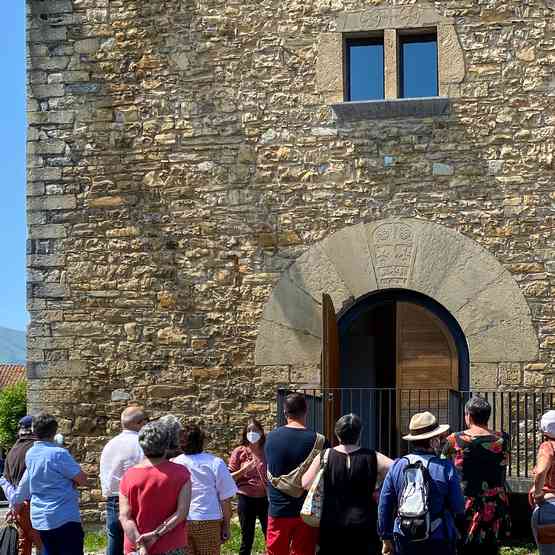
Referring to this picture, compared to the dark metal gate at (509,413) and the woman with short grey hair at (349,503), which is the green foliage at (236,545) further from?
the woman with short grey hair at (349,503)

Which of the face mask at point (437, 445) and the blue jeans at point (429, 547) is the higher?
the face mask at point (437, 445)

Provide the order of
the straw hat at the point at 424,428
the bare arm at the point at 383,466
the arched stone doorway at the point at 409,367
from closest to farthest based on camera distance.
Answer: the straw hat at the point at 424,428 < the bare arm at the point at 383,466 < the arched stone doorway at the point at 409,367

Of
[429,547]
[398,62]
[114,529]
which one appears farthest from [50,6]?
[429,547]

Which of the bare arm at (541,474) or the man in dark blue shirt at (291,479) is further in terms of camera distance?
the man in dark blue shirt at (291,479)

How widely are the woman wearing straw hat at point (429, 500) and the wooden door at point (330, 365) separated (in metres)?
3.39

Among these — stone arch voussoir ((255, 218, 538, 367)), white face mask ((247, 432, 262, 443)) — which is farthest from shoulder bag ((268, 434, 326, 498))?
stone arch voussoir ((255, 218, 538, 367))

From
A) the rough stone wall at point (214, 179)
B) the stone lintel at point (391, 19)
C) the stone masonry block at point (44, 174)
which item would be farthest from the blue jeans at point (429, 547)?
the stone masonry block at point (44, 174)

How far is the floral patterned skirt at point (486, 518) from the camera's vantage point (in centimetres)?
650

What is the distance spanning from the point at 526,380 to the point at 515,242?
1.27m

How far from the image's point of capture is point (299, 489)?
6.54 metres

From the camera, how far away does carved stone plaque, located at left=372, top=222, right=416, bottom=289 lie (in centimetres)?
986

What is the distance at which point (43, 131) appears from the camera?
10.7 metres

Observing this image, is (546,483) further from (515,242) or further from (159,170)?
(159,170)

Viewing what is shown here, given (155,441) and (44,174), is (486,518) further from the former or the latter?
(44,174)
